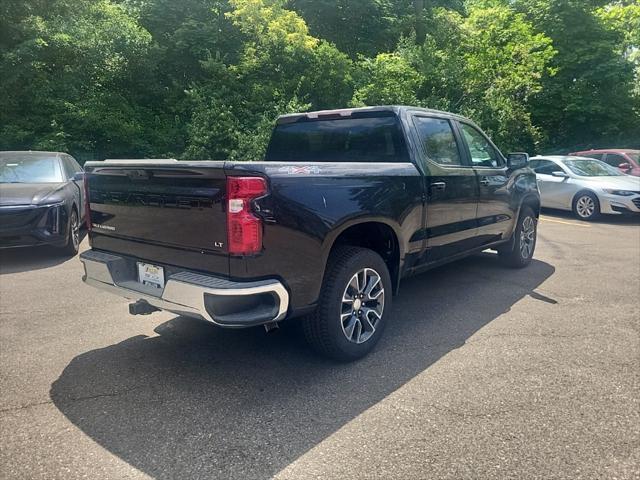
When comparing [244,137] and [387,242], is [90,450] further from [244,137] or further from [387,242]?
[244,137]

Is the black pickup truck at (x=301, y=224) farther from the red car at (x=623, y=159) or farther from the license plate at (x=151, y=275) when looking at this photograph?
the red car at (x=623, y=159)

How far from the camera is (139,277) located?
350 cm

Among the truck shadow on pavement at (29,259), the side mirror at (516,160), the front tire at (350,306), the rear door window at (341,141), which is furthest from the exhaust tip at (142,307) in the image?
the side mirror at (516,160)

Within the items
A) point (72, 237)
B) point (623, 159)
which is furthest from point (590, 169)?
point (72, 237)

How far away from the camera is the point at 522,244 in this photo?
6418mm

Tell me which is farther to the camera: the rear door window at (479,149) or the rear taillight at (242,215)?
the rear door window at (479,149)

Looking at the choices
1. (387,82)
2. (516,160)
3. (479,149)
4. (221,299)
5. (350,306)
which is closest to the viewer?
(221,299)

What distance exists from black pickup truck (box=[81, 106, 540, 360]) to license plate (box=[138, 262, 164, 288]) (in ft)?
0.04

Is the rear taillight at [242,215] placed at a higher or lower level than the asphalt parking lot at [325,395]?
higher

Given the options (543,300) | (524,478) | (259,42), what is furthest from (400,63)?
(524,478)

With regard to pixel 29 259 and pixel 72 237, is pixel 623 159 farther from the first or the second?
pixel 29 259

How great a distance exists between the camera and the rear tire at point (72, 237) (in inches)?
276

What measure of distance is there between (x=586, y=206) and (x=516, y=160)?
6.45 m

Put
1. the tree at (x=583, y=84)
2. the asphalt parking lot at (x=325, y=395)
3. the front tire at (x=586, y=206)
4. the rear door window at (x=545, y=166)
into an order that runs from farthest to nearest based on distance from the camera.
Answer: the tree at (x=583, y=84) < the rear door window at (x=545, y=166) < the front tire at (x=586, y=206) < the asphalt parking lot at (x=325, y=395)
